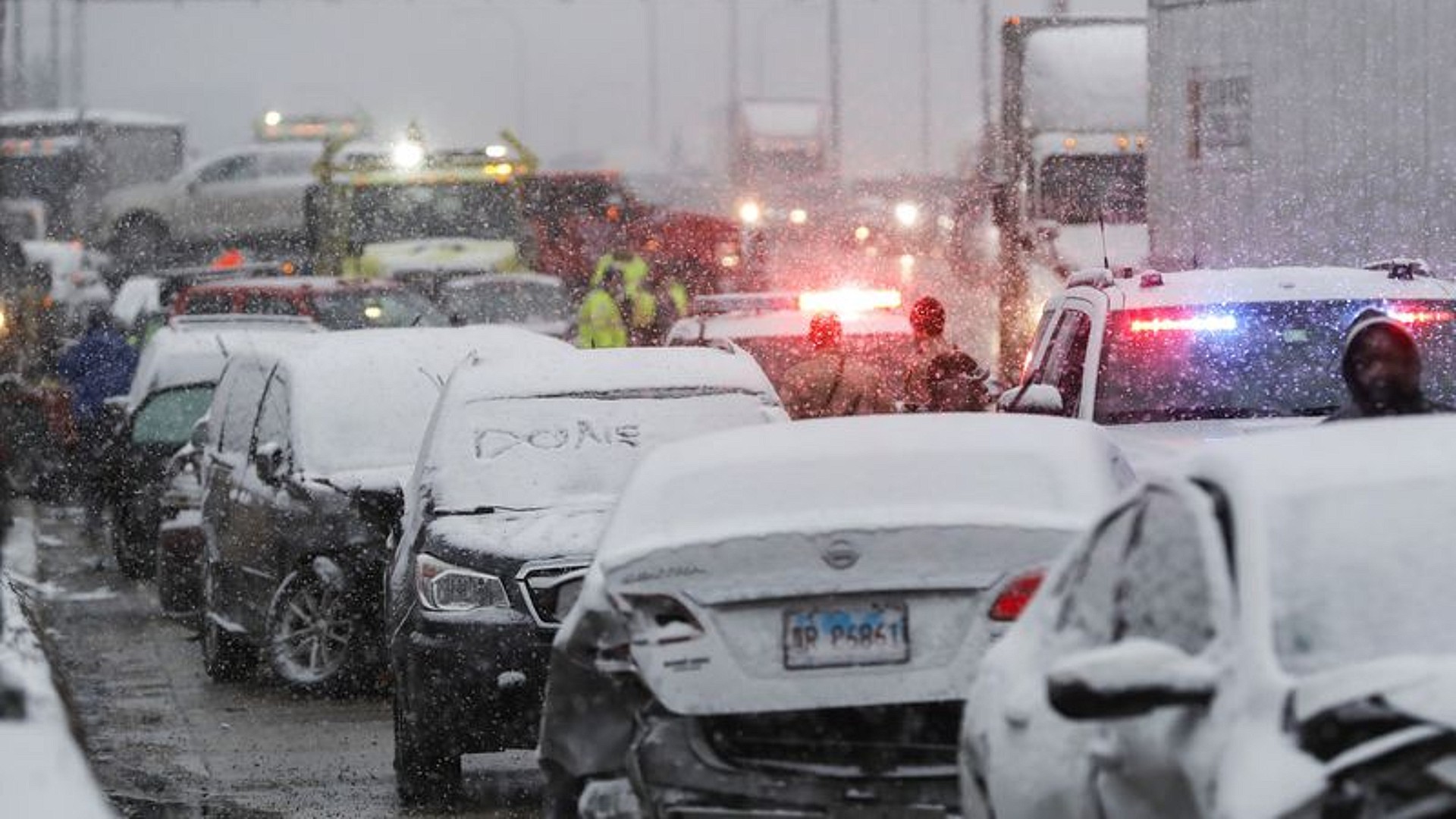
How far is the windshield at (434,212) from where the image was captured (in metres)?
39.3

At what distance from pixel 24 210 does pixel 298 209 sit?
1847 centimetres

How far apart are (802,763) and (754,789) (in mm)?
156

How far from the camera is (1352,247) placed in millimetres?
21469

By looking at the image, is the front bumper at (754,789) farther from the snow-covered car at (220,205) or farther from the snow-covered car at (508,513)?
the snow-covered car at (220,205)

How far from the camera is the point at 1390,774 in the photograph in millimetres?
5426

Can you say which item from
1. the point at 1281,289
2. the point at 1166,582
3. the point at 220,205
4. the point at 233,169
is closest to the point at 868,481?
the point at 1166,582

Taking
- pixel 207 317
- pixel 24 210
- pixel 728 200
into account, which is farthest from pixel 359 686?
pixel 24 210

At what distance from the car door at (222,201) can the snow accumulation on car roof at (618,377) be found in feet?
140

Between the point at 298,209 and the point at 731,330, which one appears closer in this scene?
the point at 731,330

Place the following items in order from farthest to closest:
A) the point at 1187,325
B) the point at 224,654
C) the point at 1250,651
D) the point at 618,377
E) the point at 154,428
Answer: the point at 154,428, the point at 224,654, the point at 1187,325, the point at 618,377, the point at 1250,651

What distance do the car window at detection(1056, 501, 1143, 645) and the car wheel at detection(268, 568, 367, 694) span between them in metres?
8.99

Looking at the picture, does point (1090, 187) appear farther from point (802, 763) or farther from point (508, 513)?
point (802, 763)

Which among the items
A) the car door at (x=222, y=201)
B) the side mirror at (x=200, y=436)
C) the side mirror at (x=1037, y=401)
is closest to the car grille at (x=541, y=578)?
the side mirror at (x=1037, y=401)

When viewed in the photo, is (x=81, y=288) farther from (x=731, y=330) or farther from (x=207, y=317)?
(x=731, y=330)
